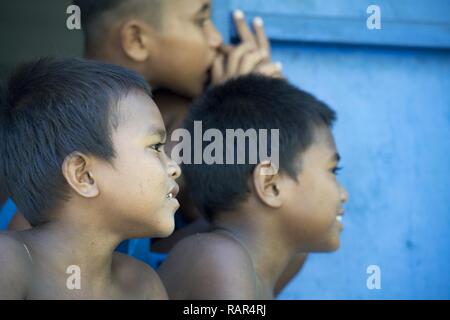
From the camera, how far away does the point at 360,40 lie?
2.63 m

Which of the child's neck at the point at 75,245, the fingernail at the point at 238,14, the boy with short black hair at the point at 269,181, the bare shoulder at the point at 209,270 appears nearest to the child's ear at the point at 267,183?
the boy with short black hair at the point at 269,181

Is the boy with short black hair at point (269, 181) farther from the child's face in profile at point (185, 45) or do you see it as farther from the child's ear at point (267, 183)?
the child's face in profile at point (185, 45)

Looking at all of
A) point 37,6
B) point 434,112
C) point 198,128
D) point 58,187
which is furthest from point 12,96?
point 434,112

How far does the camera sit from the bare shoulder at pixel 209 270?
75.6 inches

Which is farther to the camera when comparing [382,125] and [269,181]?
[382,125]

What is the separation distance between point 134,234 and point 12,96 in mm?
347

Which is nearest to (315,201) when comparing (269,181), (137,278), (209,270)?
(269,181)

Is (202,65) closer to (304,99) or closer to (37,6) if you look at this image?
(304,99)

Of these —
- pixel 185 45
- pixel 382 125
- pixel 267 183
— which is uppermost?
pixel 185 45

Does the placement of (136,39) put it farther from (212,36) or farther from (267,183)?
(267,183)

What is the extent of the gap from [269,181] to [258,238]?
134 millimetres

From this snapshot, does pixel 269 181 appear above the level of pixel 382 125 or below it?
below

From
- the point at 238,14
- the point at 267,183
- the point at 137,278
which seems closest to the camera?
the point at 137,278

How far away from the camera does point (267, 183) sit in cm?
215
